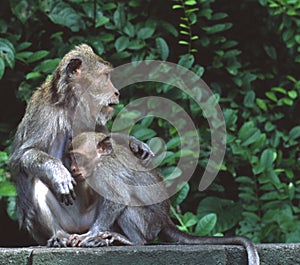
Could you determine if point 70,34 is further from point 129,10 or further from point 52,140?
point 52,140

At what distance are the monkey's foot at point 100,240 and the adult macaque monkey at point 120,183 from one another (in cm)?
13

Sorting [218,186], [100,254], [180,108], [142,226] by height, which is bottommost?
[218,186]

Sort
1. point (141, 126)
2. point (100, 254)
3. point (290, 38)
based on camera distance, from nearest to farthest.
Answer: point (100, 254), point (141, 126), point (290, 38)

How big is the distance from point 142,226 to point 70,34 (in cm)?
268

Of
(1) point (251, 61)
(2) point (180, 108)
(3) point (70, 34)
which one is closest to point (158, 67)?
(2) point (180, 108)

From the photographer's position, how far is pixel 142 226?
3961mm

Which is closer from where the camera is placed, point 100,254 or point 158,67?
point 100,254

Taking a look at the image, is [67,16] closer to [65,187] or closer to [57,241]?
[65,187]

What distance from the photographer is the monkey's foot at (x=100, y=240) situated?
142 inches

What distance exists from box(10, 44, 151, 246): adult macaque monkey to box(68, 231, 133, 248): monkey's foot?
0.18m

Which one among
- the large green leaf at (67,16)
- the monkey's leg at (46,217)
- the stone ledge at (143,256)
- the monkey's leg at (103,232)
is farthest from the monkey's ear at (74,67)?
the large green leaf at (67,16)

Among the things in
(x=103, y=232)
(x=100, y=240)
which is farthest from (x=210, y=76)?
(x=100, y=240)

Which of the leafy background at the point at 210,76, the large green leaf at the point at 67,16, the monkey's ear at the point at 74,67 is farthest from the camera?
the large green leaf at the point at 67,16

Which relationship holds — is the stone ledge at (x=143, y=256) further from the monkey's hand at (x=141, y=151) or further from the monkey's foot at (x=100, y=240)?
the monkey's hand at (x=141, y=151)
